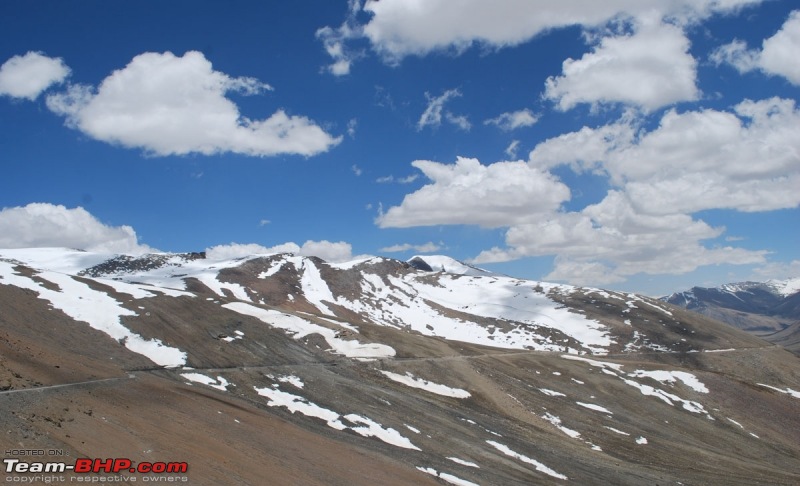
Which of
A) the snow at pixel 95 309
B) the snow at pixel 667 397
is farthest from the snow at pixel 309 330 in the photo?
the snow at pixel 667 397

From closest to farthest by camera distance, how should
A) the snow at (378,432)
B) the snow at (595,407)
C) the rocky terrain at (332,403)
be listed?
the rocky terrain at (332,403) → the snow at (378,432) → the snow at (595,407)

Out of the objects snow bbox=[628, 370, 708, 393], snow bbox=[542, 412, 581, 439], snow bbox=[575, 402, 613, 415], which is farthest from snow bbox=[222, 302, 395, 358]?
snow bbox=[628, 370, 708, 393]

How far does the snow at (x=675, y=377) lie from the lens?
328ft

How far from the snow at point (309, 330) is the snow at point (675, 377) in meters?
51.2

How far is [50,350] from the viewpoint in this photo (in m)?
45.9

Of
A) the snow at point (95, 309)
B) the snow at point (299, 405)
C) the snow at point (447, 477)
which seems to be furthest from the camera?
the snow at point (95, 309)

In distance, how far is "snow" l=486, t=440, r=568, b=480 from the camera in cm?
4728

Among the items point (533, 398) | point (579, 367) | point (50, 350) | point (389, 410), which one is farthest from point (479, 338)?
point (50, 350)

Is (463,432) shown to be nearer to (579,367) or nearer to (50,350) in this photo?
(50,350)

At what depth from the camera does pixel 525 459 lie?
49.8m

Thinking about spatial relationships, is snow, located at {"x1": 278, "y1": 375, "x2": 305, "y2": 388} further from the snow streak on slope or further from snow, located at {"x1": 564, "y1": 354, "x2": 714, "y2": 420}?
snow, located at {"x1": 564, "y1": 354, "x2": 714, "y2": 420}

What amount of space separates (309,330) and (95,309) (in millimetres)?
31577

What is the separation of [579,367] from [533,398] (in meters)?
27.5

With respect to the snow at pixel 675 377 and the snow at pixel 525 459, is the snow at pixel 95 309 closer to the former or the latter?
the snow at pixel 525 459
